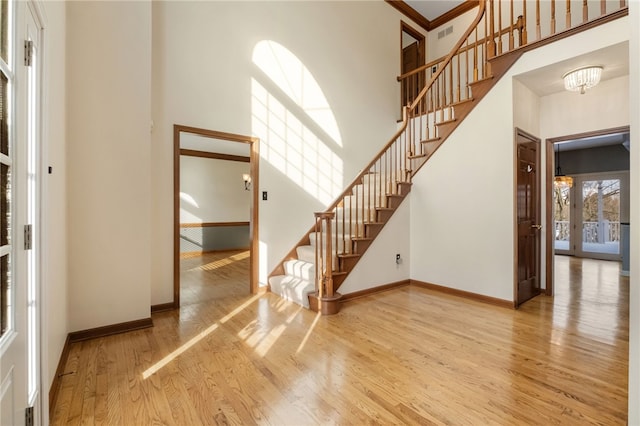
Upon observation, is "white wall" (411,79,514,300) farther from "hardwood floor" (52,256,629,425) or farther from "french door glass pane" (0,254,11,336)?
"french door glass pane" (0,254,11,336)

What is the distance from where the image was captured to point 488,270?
12.7 ft

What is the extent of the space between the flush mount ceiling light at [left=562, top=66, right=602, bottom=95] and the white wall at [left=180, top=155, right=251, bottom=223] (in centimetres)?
725

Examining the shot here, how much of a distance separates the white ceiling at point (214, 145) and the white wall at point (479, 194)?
4.43m

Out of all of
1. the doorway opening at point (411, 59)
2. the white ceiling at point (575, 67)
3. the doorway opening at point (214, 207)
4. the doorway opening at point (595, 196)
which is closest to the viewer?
the white ceiling at point (575, 67)

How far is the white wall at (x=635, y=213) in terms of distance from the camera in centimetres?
114

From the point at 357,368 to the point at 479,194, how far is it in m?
2.89

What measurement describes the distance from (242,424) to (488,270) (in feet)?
11.4

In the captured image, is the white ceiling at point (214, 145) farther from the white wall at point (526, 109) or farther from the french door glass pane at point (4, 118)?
the french door glass pane at point (4, 118)

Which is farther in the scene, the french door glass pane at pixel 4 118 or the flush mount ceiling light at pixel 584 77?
the flush mount ceiling light at pixel 584 77

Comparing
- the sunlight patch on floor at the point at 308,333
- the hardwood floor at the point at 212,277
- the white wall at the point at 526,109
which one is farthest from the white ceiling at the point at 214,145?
the white wall at the point at 526,109

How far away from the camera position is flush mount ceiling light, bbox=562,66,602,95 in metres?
3.13

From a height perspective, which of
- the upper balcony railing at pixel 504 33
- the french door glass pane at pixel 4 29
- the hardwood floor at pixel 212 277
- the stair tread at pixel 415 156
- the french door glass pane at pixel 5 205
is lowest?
the hardwood floor at pixel 212 277

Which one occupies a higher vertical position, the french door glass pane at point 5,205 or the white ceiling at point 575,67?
the white ceiling at point 575,67

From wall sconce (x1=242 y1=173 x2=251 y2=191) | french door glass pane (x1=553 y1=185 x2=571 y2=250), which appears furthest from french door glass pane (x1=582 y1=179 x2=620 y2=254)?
wall sconce (x1=242 y1=173 x2=251 y2=191)
